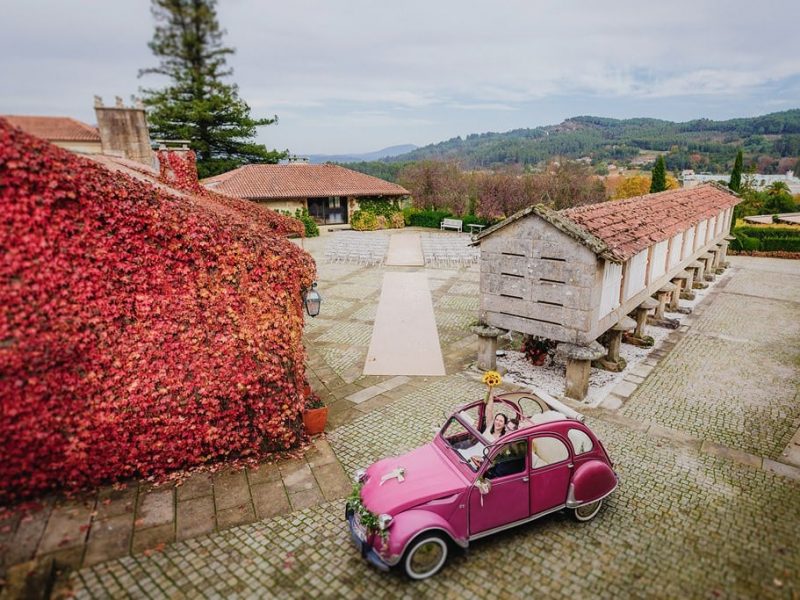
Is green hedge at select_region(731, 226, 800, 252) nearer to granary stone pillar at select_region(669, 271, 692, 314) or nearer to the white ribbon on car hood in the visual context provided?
granary stone pillar at select_region(669, 271, 692, 314)

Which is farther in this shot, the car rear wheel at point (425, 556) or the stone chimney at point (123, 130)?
the stone chimney at point (123, 130)

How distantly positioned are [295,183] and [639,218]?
27965 millimetres

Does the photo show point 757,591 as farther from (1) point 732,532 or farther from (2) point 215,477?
(2) point 215,477

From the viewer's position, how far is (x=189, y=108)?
119 feet

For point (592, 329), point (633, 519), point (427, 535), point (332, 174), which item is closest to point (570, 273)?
point (592, 329)

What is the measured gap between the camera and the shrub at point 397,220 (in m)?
37.2

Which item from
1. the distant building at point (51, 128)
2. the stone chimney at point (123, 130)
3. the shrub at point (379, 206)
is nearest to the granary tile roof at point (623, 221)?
the distant building at point (51, 128)

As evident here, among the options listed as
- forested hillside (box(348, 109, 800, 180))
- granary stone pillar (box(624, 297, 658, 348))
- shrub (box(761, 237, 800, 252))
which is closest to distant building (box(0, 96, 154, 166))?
granary stone pillar (box(624, 297, 658, 348))

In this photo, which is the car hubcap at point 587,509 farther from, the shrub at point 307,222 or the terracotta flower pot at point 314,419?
the shrub at point 307,222

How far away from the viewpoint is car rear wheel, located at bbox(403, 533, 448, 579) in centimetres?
511

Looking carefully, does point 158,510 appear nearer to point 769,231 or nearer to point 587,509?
point 587,509

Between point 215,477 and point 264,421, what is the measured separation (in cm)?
106

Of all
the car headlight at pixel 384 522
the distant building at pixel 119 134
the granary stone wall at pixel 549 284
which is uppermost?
the distant building at pixel 119 134

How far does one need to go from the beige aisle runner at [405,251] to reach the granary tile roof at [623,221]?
464 inches
